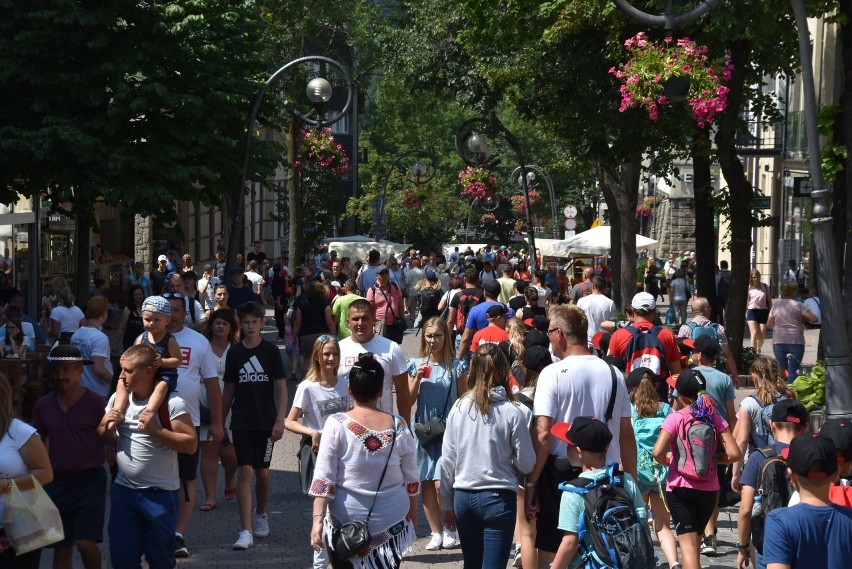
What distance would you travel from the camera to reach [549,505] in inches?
286

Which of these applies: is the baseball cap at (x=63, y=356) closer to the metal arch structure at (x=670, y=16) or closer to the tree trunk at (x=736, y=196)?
the metal arch structure at (x=670, y=16)

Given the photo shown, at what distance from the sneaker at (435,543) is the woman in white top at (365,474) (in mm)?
2666

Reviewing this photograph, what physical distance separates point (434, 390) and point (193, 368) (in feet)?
5.24

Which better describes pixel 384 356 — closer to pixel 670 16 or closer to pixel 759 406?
pixel 759 406

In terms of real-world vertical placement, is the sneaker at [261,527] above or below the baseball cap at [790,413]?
below

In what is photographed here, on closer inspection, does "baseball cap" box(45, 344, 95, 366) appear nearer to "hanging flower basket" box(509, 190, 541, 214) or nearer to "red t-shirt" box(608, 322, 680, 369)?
"red t-shirt" box(608, 322, 680, 369)

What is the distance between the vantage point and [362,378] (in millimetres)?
6102

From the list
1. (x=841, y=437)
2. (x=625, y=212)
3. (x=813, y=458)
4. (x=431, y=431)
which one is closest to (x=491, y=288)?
(x=431, y=431)

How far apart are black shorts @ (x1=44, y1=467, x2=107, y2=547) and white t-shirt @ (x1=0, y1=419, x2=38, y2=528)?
111cm

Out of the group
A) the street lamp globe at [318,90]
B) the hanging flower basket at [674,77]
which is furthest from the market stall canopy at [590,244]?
the hanging flower basket at [674,77]

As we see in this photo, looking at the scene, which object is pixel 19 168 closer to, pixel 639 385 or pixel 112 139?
pixel 112 139

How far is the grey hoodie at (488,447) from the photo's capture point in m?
6.62

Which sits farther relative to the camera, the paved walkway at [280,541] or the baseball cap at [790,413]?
the paved walkway at [280,541]

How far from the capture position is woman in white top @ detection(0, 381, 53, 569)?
575cm
